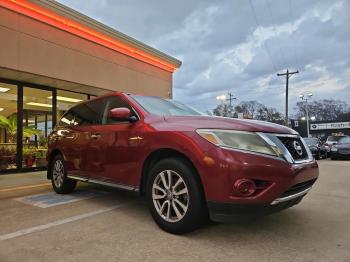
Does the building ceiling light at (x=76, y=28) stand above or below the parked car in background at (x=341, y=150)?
above

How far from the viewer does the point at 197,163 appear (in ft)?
11.4

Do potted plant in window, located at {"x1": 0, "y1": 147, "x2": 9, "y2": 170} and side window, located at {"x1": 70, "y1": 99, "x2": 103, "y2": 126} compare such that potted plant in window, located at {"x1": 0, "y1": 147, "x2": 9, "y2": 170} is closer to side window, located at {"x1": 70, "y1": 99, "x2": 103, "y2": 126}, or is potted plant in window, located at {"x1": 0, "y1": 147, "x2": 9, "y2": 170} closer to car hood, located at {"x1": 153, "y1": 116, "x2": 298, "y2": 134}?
side window, located at {"x1": 70, "y1": 99, "x2": 103, "y2": 126}

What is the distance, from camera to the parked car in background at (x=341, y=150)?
18312 mm

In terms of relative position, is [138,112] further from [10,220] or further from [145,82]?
[145,82]

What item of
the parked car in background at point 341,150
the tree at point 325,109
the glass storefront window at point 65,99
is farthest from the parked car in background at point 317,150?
the tree at point 325,109

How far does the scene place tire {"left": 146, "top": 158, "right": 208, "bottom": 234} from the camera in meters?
3.48

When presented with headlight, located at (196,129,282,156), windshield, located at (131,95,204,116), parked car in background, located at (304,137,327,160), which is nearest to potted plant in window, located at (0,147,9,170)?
windshield, located at (131,95,204,116)

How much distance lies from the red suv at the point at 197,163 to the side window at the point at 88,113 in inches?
18.8

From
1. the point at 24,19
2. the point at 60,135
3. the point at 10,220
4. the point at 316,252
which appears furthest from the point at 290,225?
the point at 24,19

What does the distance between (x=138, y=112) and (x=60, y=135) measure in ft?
7.66

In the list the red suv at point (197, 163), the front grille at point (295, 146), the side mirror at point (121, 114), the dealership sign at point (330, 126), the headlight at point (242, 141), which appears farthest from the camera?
the dealership sign at point (330, 126)

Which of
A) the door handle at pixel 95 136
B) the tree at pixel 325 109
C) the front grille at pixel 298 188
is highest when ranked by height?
the tree at pixel 325 109

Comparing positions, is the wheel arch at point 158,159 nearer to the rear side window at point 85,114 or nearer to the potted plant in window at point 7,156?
the rear side window at point 85,114

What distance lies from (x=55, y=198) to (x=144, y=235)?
266cm
